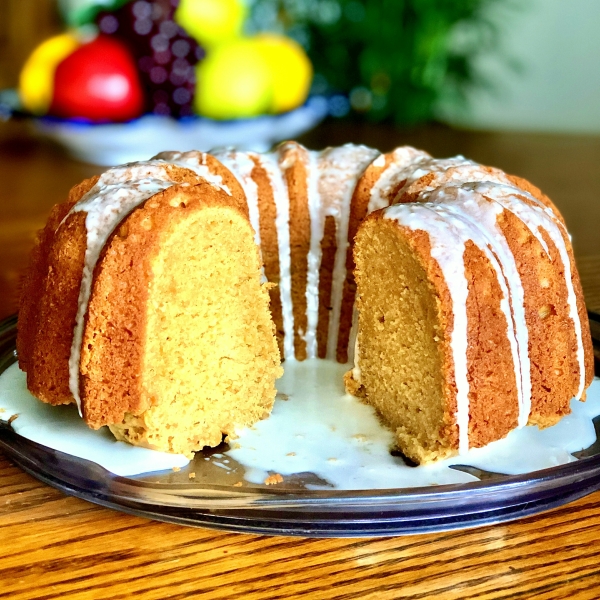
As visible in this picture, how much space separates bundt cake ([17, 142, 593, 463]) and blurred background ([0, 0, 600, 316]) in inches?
24.3

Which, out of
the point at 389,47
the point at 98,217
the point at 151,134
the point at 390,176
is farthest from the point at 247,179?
the point at 389,47

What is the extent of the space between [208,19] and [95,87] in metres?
0.48

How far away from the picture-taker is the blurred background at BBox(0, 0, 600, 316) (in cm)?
253

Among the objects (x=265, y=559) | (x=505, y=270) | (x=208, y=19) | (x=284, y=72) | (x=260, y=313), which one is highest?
(x=208, y=19)

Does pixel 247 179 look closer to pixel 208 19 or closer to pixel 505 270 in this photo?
pixel 505 270

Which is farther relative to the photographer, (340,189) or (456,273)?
(340,189)

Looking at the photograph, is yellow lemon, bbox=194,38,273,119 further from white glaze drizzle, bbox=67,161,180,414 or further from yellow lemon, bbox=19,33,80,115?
white glaze drizzle, bbox=67,161,180,414

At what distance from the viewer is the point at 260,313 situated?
128 centimetres

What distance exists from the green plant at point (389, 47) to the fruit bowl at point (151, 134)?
1.92ft

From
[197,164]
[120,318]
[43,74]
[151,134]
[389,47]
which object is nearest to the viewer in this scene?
[120,318]

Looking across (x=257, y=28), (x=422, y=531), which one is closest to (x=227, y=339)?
(x=422, y=531)

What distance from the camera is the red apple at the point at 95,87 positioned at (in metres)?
2.53

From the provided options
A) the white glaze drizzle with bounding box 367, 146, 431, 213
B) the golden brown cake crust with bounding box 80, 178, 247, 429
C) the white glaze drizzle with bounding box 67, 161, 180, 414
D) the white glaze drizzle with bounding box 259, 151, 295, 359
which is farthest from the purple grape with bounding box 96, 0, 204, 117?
the golden brown cake crust with bounding box 80, 178, 247, 429

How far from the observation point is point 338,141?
305 centimetres
